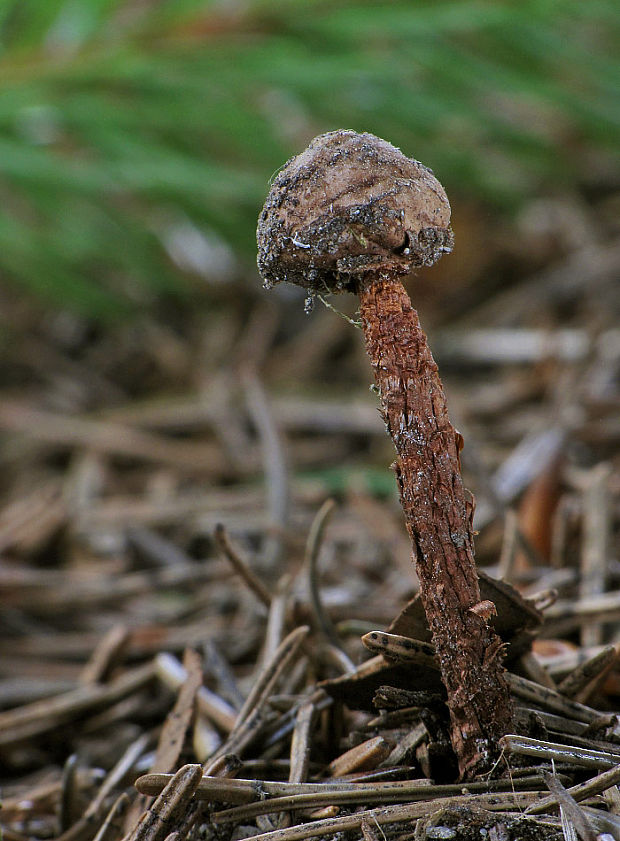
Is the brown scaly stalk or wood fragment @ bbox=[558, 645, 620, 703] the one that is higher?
the brown scaly stalk

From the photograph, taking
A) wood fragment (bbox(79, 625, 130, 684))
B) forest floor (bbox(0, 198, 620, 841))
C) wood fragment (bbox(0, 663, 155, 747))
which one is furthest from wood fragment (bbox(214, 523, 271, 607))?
wood fragment (bbox(79, 625, 130, 684))

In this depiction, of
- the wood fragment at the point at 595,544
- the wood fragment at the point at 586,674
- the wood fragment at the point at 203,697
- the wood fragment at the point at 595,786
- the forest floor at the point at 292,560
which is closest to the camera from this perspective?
the wood fragment at the point at 595,786

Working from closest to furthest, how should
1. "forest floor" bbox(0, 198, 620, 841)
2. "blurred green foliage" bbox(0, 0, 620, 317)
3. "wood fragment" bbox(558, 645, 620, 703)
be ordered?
"forest floor" bbox(0, 198, 620, 841)
"wood fragment" bbox(558, 645, 620, 703)
"blurred green foliage" bbox(0, 0, 620, 317)

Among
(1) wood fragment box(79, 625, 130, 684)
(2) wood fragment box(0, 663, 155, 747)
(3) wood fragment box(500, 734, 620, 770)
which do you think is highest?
(3) wood fragment box(500, 734, 620, 770)

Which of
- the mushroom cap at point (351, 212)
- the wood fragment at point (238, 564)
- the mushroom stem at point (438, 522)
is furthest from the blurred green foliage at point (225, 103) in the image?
the mushroom stem at point (438, 522)

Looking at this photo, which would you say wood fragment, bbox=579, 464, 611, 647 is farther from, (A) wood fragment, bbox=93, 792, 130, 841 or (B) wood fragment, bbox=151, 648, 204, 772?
(A) wood fragment, bbox=93, 792, 130, 841

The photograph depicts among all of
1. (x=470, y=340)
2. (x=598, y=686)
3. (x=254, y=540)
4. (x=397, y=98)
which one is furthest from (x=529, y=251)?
(x=598, y=686)

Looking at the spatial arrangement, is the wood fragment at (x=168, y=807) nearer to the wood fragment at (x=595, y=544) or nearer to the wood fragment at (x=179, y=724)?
the wood fragment at (x=179, y=724)
